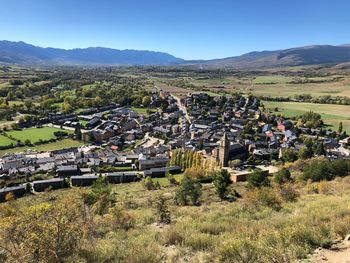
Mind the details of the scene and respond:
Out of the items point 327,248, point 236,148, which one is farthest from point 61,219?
point 236,148

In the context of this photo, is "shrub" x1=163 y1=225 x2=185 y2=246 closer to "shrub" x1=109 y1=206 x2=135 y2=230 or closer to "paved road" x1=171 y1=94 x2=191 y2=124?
"shrub" x1=109 y1=206 x2=135 y2=230

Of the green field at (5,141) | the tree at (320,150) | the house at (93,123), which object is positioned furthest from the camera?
the house at (93,123)

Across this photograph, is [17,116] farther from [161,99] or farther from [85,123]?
[161,99]

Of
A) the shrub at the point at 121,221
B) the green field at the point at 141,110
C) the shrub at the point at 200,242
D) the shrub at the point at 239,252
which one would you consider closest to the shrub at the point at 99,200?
the shrub at the point at 121,221

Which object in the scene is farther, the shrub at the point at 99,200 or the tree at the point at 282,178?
the tree at the point at 282,178

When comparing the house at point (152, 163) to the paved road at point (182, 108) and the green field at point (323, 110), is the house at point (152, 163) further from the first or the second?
the green field at point (323, 110)

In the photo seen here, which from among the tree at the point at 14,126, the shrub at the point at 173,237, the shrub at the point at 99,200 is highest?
the shrub at the point at 173,237
